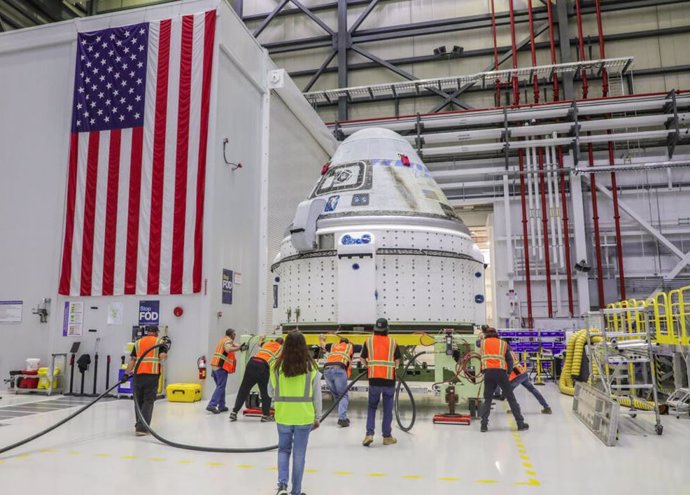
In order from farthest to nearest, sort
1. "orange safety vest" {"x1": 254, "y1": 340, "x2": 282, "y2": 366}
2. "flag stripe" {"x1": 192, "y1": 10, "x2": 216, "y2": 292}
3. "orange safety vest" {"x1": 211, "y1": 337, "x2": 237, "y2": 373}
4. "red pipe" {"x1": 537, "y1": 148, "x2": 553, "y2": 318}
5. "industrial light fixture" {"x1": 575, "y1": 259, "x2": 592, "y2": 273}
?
1. "red pipe" {"x1": 537, "y1": 148, "x2": 553, "y2": 318}
2. "industrial light fixture" {"x1": 575, "y1": 259, "x2": 592, "y2": 273}
3. "flag stripe" {"x1": 192, "y1": 10, "x2": 216, "y2": 292}
4. "orange safety vest" {"x1": 211, "y1": 337, "x2": 237, "y2": 373}
5. "orange safety vest" {"x1": 254, "y1": 340, "x2": 282, "y2": 366}

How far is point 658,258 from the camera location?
18.6 meters

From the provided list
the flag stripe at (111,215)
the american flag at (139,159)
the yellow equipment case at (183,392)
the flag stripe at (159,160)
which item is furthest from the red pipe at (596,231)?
the flag stripe at (111,215)

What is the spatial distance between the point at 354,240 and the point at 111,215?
20.2ft

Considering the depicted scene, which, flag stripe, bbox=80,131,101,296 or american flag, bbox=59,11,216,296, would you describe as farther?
flag stripe, bbox=80,131,101,296

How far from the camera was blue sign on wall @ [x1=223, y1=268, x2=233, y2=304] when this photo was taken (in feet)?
40.3

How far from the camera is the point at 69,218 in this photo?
12594mm

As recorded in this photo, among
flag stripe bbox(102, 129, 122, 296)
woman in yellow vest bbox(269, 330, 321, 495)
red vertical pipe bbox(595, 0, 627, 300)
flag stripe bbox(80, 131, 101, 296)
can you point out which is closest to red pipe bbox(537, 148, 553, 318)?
red vertical pipe bbox(595, 0, 627, 300)

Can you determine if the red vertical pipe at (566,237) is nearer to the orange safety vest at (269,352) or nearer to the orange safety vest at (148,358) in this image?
the orange safety vest at (269,352)

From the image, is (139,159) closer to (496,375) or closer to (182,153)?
(182,153)

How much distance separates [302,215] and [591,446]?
Result: 6137mm

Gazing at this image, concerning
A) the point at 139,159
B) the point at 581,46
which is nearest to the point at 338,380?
the point at 139,159

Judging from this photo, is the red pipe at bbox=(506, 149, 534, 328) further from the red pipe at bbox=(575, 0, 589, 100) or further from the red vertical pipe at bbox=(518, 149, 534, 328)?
the red pipe at bbox=(575, 0, 589, 100)

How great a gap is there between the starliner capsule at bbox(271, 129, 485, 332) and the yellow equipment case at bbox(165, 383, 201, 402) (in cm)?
209

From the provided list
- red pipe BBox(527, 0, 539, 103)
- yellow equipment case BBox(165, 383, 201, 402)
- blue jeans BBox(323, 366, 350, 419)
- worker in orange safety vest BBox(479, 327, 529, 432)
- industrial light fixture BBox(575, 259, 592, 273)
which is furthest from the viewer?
red pipe BBox(527, 0, 539, 103)
